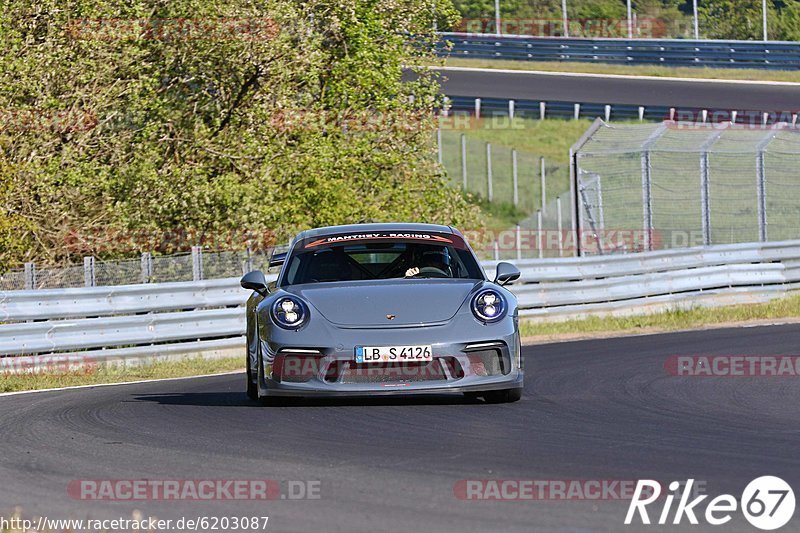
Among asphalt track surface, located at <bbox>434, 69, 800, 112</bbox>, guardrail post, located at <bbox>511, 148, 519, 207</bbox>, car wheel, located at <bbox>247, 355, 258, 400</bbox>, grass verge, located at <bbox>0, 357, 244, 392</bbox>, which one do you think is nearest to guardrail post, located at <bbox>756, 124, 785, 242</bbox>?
grass verge, located at <bbox>0, 357, 244, 392</bbox>

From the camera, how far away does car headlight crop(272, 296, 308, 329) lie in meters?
9.50

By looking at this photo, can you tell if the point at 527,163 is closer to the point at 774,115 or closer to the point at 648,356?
the point at 774,115

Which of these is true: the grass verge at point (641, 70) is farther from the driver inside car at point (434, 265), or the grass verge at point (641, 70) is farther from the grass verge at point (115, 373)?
the driver inside car at point (434, 265)

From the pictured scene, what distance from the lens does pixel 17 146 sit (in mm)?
21000

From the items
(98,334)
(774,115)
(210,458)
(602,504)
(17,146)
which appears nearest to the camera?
(602,504)

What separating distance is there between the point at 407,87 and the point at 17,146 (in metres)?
8.94

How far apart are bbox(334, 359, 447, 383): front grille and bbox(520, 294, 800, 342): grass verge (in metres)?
9.38

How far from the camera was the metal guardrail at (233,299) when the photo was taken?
15.3 meters

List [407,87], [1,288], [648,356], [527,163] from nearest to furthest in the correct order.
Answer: [648,356], [1,288], [407,87], [527,163]

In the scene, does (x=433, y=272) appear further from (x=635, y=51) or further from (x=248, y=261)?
(x=635, y=51)

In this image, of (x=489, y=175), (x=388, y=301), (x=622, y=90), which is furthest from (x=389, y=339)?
(x=622, y=90)

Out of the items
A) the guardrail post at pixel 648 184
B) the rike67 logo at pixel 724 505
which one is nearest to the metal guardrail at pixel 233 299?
the guardrail post at pixel 648 184

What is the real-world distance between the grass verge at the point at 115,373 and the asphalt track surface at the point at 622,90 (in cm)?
2538

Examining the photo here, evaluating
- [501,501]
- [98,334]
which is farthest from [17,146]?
[501,501]
